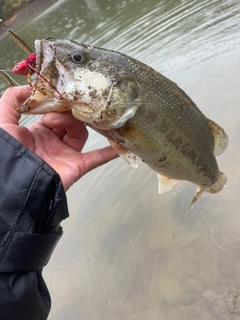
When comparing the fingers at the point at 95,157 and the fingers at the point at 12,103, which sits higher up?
the fingers at the point at 12,103

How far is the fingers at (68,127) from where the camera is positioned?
7.36 feet

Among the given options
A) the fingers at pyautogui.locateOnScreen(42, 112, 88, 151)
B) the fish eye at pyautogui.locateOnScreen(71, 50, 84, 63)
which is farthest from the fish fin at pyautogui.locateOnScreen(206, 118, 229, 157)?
the fish eye at pyautogui.locateOnScreen(71, 50, 84, 63)

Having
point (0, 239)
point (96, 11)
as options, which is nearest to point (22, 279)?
point (0, 239)

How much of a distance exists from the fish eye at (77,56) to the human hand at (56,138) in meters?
0.36

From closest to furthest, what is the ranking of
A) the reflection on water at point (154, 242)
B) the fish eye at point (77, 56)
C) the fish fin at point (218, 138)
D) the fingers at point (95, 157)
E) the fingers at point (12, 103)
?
the fish eye at point (77, 56), the fingers at point (12, 103), the fingers at point (95, 157), the fish fin at point (218, 138), the reflection on water at point (154, 242)

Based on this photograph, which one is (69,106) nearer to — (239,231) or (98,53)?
(98,53)

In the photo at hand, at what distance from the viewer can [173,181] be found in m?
2.74

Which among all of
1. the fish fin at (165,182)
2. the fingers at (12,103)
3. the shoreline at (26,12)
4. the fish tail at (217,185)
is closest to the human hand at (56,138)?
the fingers at (12,103)

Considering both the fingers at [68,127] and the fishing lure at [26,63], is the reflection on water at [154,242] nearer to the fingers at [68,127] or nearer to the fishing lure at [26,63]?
the fingers at [68,127]

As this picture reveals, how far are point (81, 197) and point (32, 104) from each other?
11.0 feet

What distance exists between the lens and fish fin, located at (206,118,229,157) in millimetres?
2660

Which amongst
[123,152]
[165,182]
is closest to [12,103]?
[123,152]

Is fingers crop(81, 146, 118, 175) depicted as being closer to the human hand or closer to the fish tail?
the human hand

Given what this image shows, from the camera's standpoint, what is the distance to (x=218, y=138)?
270 centimetres
